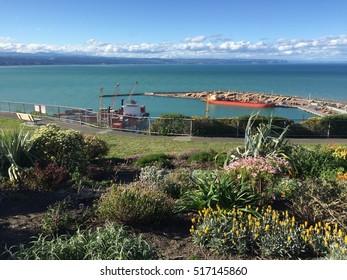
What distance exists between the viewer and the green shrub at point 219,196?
20.3ft

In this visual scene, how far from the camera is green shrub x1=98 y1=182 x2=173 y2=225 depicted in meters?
5.71

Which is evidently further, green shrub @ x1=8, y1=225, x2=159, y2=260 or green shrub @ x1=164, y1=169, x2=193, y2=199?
green shrub @ x1=164, y1=169, x2=193, y2=199

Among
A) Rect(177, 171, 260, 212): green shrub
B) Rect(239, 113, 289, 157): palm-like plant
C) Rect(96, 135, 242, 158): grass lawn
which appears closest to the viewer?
Rect(177, 171, 260, 212): green shrub

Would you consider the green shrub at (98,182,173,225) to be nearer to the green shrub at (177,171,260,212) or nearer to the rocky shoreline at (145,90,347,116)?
the green shrub at (177,171,260,212)

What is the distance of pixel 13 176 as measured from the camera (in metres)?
7.99

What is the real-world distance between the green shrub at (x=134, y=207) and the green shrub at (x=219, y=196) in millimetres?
440

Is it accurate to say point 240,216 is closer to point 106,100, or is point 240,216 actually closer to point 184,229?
point 184,229

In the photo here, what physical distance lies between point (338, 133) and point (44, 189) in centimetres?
1893

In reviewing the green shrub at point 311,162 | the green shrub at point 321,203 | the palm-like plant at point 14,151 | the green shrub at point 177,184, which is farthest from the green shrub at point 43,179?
the green shrub at point 311,162

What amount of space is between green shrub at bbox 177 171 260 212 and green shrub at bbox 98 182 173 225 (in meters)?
0.44

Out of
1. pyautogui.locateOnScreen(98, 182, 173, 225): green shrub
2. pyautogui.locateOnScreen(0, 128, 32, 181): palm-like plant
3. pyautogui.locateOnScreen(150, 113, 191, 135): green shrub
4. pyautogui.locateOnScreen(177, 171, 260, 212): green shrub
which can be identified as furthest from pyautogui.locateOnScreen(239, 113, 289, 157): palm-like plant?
pyautogui.locateOnScreen(150, 113, 191, 135): green shrub

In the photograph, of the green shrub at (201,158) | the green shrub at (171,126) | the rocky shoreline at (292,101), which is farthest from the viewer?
the rocky shoreline at (292,101)

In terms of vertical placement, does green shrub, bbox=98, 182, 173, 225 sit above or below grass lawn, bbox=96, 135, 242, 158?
above

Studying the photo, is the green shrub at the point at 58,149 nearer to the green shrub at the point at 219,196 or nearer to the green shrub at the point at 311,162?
the green shrub at the point at 219,196
